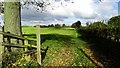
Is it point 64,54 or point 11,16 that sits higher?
point 11,16

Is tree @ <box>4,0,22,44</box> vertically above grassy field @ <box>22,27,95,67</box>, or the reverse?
tree @ <box>4,0,22,44</box>

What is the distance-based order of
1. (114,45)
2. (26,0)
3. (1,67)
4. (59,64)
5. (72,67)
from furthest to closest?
(26,0)
(114,45)
(59,64)
(72,67)
(1,67)

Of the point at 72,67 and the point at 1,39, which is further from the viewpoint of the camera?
the point at 72,67

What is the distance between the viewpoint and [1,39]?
9.02 m

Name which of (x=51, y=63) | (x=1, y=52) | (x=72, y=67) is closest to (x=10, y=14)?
(x=51, y=63)

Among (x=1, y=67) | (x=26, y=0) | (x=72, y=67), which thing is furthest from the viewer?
(x=26, y=0)

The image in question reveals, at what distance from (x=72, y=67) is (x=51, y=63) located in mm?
1560

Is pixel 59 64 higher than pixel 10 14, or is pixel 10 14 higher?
pixel 10 14

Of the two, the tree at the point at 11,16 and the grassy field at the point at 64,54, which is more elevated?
the tree at the point at 11,16

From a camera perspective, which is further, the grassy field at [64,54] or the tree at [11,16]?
the tree at [11,16]

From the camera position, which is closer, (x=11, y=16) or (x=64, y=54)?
(x=11, y=16)

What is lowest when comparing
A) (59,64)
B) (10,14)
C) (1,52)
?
(59,64)

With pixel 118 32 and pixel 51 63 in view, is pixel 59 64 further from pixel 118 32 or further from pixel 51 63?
pixel 118 32

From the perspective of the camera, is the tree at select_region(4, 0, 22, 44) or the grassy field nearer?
the grassy field
